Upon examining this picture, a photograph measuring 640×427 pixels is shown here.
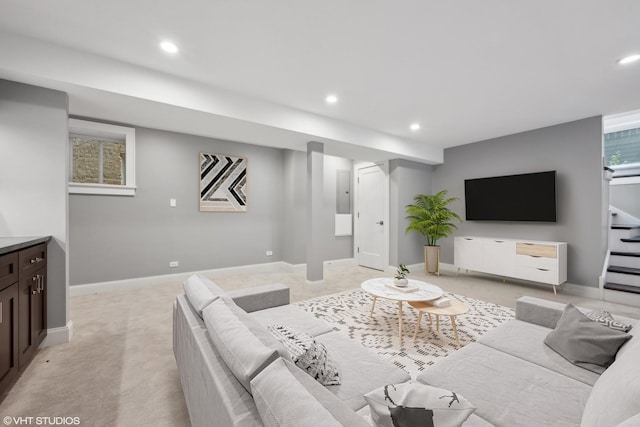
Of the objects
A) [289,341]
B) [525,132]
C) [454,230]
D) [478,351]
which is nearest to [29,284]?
[289,341]

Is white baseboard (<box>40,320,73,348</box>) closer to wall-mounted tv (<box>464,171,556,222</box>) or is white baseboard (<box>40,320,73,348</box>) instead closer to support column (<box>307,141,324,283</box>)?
support column (<box>307,141,324,283</box>)

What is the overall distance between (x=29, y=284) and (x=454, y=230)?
243 inches

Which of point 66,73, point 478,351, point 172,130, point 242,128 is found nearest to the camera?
point 478,351

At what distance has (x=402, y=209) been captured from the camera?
5.45 meters

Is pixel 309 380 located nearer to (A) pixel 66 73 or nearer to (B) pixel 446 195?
(A) pixel 66 73

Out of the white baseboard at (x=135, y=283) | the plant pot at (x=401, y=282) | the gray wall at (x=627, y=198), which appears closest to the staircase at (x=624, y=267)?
the gray wall at (x=627, y=198)

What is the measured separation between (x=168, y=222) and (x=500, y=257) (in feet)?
18.0

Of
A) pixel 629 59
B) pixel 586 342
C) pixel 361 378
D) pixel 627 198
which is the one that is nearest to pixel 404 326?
pixel 586 342

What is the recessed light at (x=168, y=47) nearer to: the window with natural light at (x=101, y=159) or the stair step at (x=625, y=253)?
the window with natural light at (x=101, y=159)

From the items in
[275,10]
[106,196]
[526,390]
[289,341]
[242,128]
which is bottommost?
[526,390]

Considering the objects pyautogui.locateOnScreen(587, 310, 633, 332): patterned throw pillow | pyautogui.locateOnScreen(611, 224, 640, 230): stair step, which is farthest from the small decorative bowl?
pyautogui.locateOnScreen(611, 224, 640, 230): stair step

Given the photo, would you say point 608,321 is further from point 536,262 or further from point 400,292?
point 536,262

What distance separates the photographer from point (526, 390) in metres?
1.23

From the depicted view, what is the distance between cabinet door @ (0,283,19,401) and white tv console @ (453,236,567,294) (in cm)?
570
